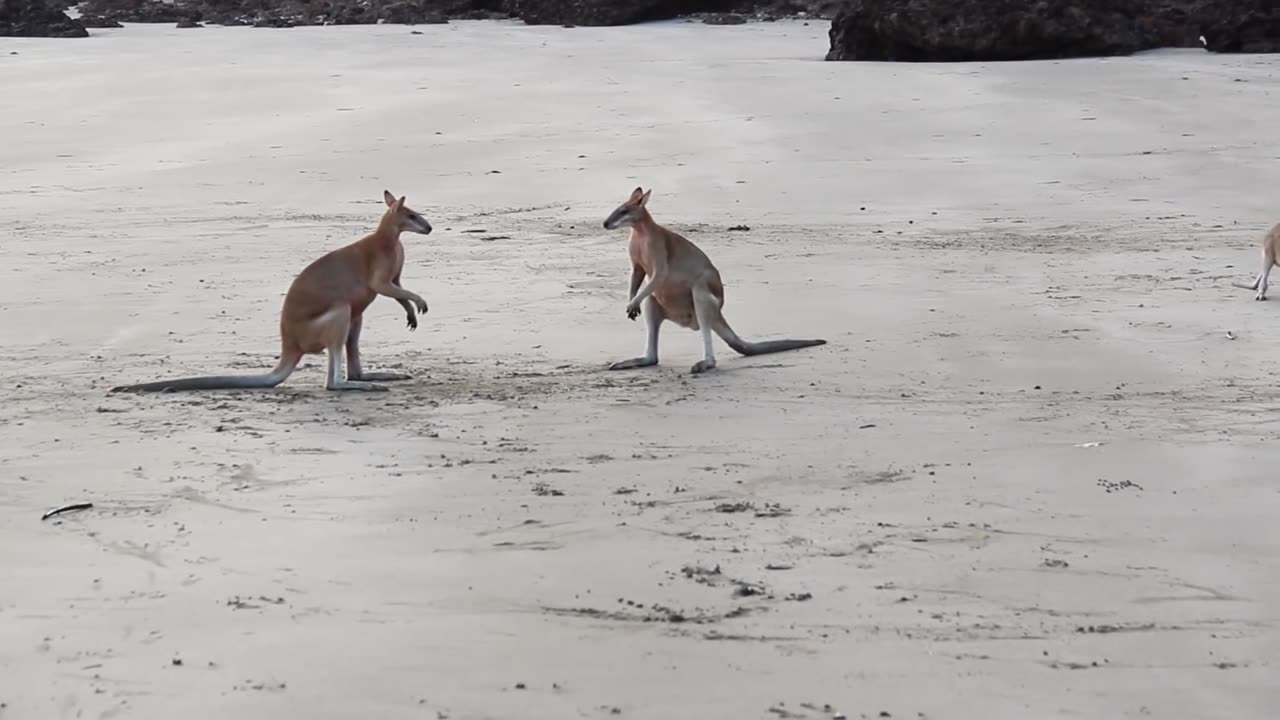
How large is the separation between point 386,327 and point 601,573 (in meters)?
3.49

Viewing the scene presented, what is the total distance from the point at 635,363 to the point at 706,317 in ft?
1.08

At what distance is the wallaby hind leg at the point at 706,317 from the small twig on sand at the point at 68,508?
2566mm

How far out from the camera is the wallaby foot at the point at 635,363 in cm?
652

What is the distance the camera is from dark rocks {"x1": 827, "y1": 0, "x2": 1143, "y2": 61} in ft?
54.4

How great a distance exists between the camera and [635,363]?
6.55 m

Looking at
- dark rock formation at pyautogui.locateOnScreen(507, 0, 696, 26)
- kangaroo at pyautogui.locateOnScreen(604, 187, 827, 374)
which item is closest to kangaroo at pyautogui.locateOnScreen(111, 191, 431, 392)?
kangaroo at pyautogui.locateOnScreen(604, 187, 827, 374)

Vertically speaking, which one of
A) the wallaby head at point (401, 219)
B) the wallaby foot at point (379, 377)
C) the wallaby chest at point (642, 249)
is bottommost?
the wallaby foot at point (379, 377)

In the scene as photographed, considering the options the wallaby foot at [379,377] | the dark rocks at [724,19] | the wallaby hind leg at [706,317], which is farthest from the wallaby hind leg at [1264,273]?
the dark rocks at [724,19]

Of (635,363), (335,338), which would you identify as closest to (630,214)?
(635,363)

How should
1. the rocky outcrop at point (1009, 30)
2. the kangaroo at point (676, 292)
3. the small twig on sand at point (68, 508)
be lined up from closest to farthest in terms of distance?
1. the small twig on sand at point (68, 508)
2. the kangaroo at point (676, 292)
3. the rocky outcrop at point (1009, 30)

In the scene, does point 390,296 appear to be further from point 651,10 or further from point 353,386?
point 651,10

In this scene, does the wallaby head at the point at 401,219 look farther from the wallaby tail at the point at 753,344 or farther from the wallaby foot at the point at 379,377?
the wallaby tail at the point at 753,344

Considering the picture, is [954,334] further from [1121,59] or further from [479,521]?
[1121,59]

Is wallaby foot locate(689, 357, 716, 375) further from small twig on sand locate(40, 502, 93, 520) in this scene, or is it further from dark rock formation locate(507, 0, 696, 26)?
dark rock formation locate(507, 0, 696, 26)
